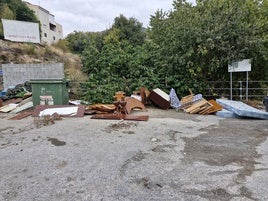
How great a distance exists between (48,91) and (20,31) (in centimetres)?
1472

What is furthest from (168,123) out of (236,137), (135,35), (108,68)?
(135,35)

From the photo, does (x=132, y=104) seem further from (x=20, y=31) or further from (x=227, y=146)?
(x=20, y=31)

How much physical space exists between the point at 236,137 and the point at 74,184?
3.23m

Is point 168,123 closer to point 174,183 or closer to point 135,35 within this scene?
point 174,183

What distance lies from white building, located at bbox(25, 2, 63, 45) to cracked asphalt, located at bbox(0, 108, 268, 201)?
106 feet

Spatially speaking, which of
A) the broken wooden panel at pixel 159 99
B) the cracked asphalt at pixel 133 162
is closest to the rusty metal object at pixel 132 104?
the broken wooden panel at pixel 159 99

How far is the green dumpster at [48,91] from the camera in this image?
7.12 meters

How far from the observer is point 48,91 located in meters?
7.16

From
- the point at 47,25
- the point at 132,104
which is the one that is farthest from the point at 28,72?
the point at 47,25

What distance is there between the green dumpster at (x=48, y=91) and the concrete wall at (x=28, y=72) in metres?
2.77

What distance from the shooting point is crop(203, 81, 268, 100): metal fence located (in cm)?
871

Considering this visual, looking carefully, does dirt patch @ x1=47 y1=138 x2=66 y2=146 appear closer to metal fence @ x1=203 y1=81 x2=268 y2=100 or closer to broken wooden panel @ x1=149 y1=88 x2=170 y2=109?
broken wooden panel @ x1=149 y1=88 x2=170 y2=109

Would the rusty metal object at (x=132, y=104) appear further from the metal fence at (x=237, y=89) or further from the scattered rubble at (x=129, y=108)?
the metal fence at (x=237, y=89)

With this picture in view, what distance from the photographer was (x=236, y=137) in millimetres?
4324
